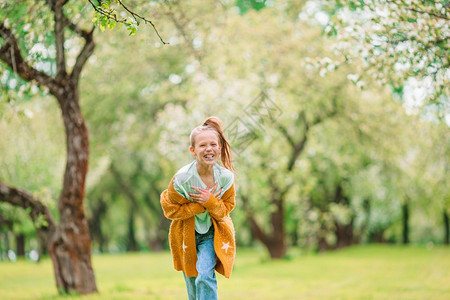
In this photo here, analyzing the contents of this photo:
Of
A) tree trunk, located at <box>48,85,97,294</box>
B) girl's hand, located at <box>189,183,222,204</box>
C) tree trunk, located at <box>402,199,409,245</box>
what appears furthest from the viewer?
tree trunk, located at <box>402,199,409,245</box>

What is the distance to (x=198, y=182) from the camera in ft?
15.1

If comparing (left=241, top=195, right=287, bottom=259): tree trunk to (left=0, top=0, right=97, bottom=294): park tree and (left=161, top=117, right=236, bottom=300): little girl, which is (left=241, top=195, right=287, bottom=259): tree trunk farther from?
(left=161, top=117, right=236, bottom=300): little girl

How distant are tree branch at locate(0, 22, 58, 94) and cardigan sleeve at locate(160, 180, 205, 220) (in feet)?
11.9

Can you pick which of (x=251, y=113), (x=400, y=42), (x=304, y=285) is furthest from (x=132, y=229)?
(x=400, y=42)

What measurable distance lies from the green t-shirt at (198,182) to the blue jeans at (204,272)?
0.38 ft

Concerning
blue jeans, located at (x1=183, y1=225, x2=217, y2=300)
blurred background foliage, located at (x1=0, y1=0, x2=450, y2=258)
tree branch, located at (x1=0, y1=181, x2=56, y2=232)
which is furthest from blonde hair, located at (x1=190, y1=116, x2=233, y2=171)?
blurred background foliage, located at (x1=0, y1=0, x2=450, y2=258)

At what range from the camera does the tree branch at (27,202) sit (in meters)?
8.59

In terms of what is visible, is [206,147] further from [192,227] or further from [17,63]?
[17,63]

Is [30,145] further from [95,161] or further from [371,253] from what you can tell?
[371,253]

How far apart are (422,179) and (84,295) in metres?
15.0

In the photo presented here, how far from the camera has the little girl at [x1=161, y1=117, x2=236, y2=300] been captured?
4.53 meters

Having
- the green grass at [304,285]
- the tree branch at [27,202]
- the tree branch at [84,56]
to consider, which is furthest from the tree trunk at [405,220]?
the tree branch at [84,56]

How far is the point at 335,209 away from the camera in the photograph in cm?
1953

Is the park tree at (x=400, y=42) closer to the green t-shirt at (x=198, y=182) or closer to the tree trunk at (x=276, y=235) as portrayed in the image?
the green t-shirt at (x=198, y=182)
